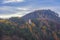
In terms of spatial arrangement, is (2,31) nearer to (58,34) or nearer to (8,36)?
(8,36)

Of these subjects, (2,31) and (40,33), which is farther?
(40,33)

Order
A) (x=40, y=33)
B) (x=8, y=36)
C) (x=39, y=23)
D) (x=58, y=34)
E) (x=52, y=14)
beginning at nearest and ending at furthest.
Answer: (x=8, y=36) < (x=40, y=33) < (x=58, y=34) < (x=39, y=23) < (x=52, y=14)

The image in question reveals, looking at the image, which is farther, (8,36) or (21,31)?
(21,31)

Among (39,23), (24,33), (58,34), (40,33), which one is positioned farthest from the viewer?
(39,23)

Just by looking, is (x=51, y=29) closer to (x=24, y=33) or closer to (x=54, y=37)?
(x=54, y=37)

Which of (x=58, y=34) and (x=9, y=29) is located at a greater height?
(x=9, y=29)

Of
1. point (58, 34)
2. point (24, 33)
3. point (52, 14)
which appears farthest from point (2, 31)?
point (52, 14)

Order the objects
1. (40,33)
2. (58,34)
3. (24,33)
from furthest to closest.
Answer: (58,34) < (40,33) < (24,33)

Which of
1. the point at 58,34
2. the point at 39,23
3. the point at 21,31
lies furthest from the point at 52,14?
the point at 21,31

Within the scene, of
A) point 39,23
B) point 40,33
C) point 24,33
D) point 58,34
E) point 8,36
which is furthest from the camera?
point 39,23

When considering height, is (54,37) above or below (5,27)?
below
